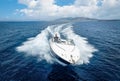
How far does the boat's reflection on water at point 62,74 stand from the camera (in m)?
20.3

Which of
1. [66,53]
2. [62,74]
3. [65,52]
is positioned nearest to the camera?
[62,74]

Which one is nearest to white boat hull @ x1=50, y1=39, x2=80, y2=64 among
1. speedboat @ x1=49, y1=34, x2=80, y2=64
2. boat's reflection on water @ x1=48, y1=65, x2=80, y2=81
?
speedboat @ x1=49, y1=34, x2=80, y2=64

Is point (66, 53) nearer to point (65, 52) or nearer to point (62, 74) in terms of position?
point (65, 52)

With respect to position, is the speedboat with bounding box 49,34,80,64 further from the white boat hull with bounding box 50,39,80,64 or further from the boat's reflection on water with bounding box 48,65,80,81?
the boat's reflection on water with bounding box 48,65,80,81

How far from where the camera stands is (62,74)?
21.5 m

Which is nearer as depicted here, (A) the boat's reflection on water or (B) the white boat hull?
(A) the boat's reflection on water

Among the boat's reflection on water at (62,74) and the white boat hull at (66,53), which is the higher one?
the white boat hull at (66,53)

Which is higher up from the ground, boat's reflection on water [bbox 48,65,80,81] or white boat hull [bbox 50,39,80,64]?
white boat hull [bbox 50,39,80,64]

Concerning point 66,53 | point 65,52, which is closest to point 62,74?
point 66,53

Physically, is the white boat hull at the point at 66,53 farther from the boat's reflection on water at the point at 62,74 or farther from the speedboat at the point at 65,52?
the boat's reflection on water at the point at 62,74

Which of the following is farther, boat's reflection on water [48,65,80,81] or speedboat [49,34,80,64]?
speedboat [49,34,80,64]

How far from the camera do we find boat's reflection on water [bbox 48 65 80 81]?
66.5 feet

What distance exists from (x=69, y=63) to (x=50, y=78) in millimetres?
3793

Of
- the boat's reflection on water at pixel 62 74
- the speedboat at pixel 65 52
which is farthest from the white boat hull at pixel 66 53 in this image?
the boat's reflection on water at pixel 62 74
